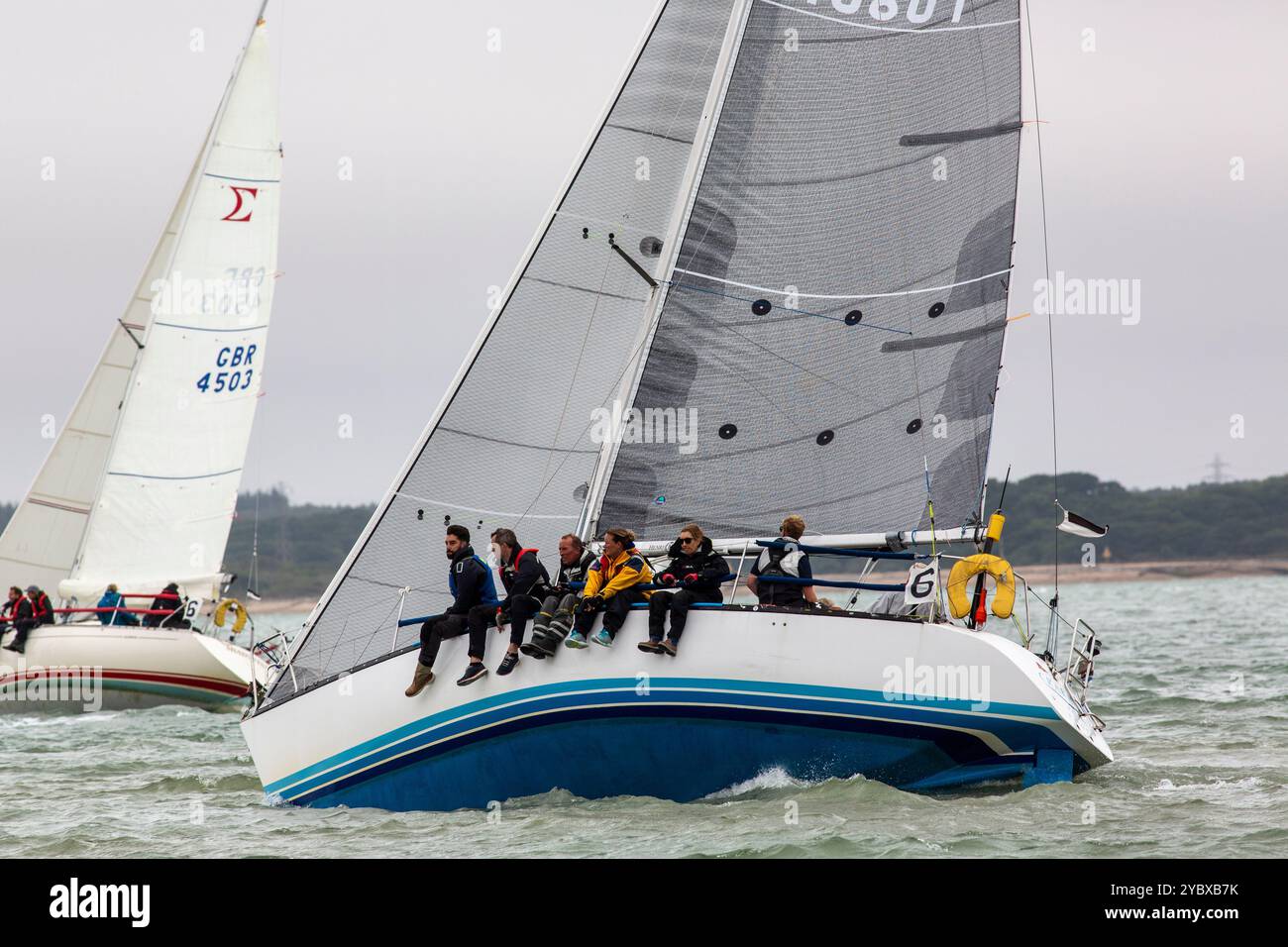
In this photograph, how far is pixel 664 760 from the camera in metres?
10.9

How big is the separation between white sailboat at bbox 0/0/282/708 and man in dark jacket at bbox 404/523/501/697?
1515 centimetres

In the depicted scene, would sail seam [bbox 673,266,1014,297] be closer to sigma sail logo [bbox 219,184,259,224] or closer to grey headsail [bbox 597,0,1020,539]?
grey headsail [bbox 597,0,1020,539]

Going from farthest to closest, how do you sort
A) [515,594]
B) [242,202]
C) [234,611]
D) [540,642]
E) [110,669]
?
[242,202], [234,611], [110,669], [515,594], [540,642]

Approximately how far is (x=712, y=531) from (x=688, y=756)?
2.18 metres

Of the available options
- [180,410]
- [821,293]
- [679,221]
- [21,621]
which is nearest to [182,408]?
[180,410]

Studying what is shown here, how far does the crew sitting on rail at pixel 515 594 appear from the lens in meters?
11.1

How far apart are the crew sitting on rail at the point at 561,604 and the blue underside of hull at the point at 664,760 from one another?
0.56 m

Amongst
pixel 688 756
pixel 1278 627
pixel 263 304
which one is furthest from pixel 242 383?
pixel 1278 627

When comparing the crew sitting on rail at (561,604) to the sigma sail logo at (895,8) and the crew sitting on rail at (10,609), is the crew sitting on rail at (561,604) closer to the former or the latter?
the sigma sail logo at (895,8)

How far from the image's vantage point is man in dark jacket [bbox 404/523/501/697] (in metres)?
11.3

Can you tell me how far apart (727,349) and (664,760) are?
3.24 metres

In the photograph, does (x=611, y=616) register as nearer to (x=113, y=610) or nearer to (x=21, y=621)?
(x=113, y=610)

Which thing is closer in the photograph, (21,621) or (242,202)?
(21,621)

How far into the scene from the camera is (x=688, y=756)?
10.9m
